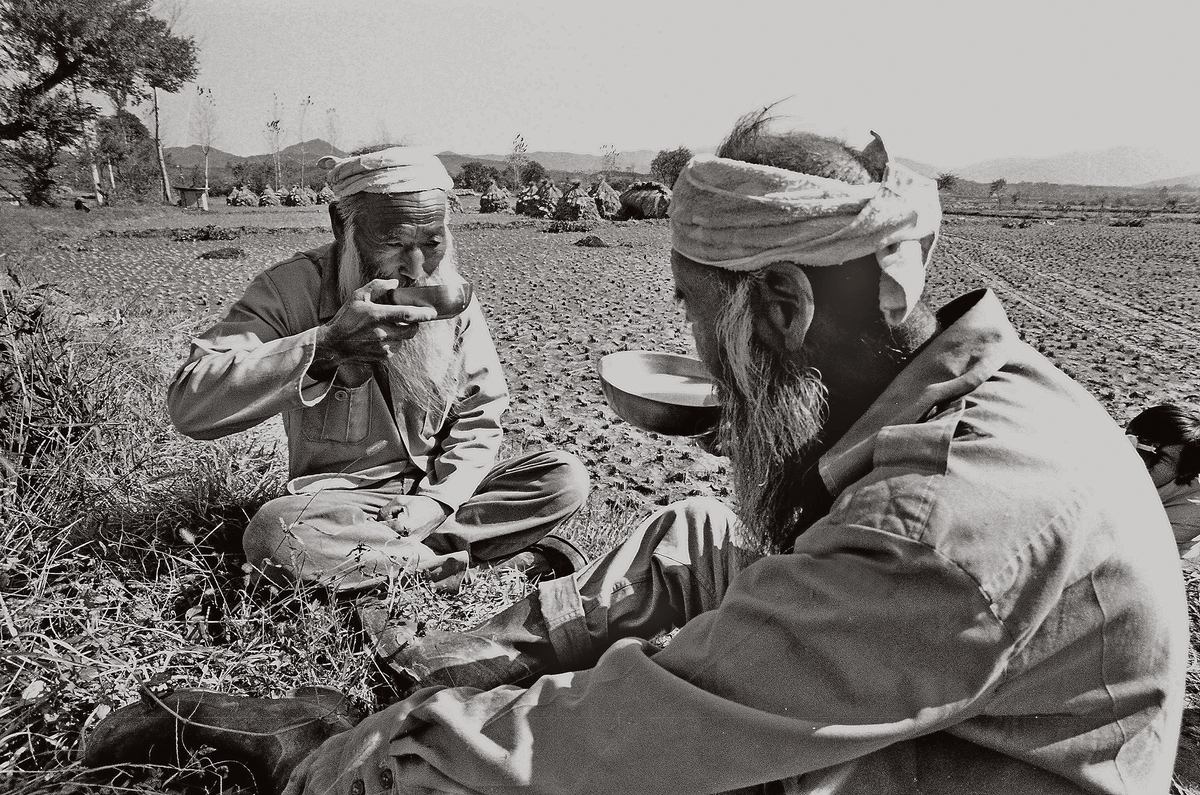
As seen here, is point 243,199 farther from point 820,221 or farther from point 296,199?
point 820,221

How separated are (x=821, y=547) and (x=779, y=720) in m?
0.29

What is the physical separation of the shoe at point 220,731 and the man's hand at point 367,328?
3.65 ft

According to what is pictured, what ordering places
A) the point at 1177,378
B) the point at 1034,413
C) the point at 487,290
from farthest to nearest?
1. the point at 487,290
2. the point at 1177,378
3. the point at 1034,413

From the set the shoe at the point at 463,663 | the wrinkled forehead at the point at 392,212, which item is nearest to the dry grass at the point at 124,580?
the shoe at the point at 463,663

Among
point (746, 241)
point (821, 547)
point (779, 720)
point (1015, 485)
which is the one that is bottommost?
point (779, 720)

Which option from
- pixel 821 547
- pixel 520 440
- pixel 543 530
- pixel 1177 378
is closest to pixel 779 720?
pixel 821 547

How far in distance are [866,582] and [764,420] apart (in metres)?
0.51

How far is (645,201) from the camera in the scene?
94.8 ft

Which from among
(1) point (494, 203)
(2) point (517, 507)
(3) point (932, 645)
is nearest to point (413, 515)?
(2) point (517, 507)

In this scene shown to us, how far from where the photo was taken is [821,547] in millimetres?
1333

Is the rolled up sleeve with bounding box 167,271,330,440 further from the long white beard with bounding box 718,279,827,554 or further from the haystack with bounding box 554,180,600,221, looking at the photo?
the haystack with bounding box 554,180,600,221

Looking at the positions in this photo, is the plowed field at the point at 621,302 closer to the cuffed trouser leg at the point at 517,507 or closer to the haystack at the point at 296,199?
the cuffed trouser leg at the point at 517,507

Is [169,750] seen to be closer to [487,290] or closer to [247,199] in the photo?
[487,290]

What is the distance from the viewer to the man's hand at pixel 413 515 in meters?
2.91
